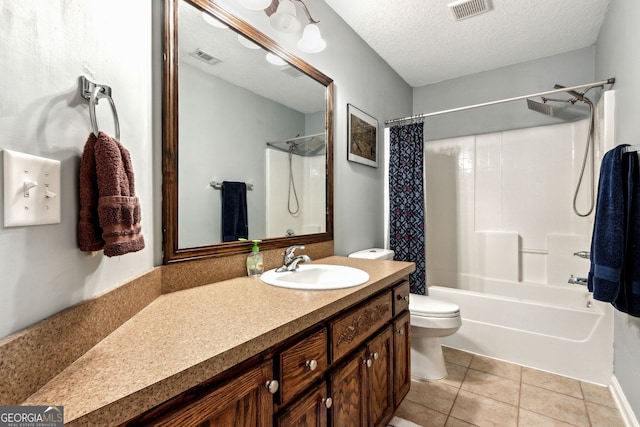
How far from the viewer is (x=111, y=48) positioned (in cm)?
75

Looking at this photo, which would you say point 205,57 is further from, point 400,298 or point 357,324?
point 400,298

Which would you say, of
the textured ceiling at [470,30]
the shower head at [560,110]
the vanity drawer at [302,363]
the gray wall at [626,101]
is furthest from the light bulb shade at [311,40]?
the shower head at [560,110]

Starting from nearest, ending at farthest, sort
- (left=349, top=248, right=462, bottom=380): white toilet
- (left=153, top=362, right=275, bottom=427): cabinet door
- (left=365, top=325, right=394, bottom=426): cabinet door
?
1. (left=153, top=362, right=275, bottom=427): cabinet door
2. (left=365, top=325, right=394, bottom=426): cabinet door
3. (left=349, top=248, right=462, bottom=380): white toilet

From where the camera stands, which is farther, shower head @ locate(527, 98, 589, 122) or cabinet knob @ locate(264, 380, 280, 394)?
shower head @ locate(527, 98, 589, 122)

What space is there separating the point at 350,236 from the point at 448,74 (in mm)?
2019

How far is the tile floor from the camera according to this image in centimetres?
159

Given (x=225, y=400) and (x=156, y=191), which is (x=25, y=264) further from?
(x=156, y=191)

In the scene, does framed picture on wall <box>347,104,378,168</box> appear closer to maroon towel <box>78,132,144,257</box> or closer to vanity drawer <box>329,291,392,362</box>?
vanity drawer <box>329,291,392,362</box>

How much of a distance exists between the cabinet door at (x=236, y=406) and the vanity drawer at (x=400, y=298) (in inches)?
33.6

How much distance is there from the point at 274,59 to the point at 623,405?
8.80ft

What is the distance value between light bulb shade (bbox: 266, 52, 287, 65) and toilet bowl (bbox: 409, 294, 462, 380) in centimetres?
168

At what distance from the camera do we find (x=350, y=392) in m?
1.09

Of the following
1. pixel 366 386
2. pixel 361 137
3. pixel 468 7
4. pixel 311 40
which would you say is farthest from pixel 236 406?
pixel 468 7

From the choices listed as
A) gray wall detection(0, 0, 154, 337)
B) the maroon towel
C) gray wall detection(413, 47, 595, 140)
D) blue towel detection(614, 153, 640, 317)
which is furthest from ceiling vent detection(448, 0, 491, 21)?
the maroon towel
